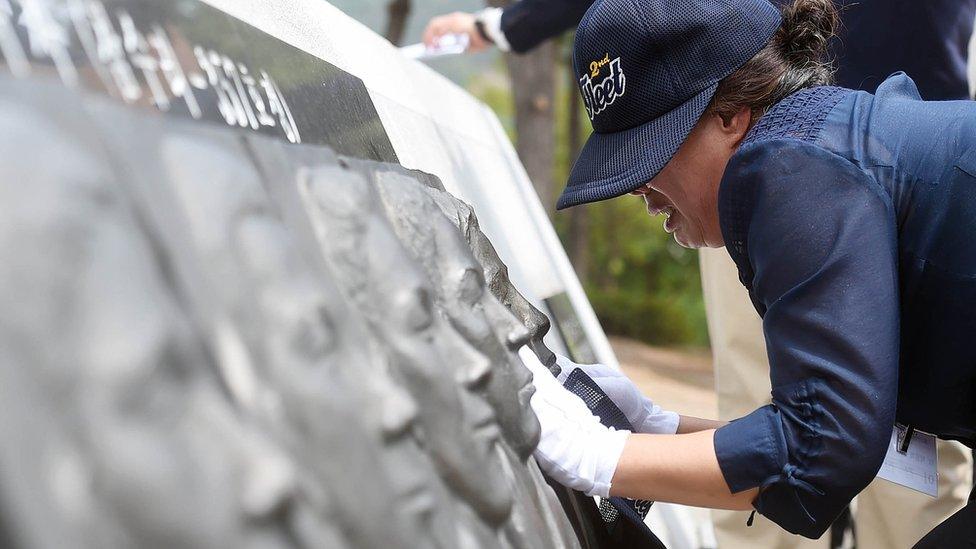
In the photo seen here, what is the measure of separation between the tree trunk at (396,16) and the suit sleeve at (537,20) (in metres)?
5.31

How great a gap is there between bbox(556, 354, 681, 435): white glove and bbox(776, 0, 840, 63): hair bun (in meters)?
0.61

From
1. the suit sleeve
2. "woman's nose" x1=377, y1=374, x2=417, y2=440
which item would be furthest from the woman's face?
the suit sleeve

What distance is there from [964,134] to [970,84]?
1464 millimetres

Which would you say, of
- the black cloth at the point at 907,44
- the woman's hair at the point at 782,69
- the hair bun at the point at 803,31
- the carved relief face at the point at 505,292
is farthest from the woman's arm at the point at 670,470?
the black cloth at the point at 907,44

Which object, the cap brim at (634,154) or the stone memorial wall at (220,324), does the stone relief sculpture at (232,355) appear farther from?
the cap brim at (634,154)

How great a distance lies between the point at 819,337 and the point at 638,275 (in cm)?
1203

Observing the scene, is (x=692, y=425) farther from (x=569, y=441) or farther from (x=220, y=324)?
(x=220, y=324)

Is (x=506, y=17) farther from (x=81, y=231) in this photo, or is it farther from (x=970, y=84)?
(x=81, y=231)

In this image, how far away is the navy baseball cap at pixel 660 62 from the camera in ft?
4.57

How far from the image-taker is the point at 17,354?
1.80 ft

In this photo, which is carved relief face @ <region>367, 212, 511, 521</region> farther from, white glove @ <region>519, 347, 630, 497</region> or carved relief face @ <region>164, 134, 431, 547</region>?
white glove @ <region>519, 347, 630, 497</region>

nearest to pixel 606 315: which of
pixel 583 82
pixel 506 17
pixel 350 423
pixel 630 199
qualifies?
pixel 630 199

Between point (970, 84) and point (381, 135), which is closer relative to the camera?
point (381, 135)

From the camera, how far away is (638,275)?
13180mm
